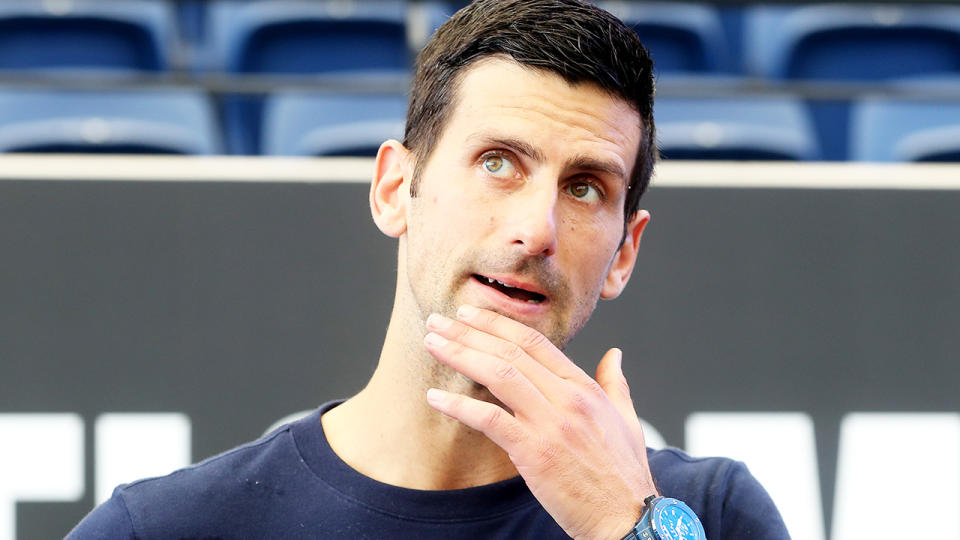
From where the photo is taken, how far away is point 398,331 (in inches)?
52.8

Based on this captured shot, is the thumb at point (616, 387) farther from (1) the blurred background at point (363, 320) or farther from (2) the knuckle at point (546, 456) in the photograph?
(1) the blurred background at point (363, 320)

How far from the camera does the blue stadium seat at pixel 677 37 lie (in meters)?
3.49

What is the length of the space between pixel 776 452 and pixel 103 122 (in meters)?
1.68

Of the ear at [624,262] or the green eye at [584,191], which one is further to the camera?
the ear at [624,262]

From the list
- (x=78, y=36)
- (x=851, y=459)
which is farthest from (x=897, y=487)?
(x=78, y=36)

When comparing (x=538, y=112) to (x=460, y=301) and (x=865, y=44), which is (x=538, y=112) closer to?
(x=460, y=301)

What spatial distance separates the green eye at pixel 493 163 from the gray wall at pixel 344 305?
2.93 ft

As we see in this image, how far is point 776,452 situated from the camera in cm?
211

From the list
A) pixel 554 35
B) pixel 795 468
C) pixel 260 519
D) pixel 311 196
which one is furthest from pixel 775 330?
pixel 260 519

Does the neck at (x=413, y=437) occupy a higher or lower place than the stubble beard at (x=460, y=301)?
lower

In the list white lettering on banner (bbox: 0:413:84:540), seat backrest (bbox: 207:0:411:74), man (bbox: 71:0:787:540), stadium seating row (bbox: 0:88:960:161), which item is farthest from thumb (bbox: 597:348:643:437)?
seat backrest (bbox: 207:0:411:74)

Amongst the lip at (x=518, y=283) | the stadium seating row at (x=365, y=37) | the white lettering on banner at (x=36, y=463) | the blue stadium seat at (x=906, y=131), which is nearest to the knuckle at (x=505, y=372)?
the lip at (x=518, y=283)

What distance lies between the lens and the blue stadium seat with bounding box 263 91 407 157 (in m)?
2.64

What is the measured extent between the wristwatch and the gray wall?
95 cm
